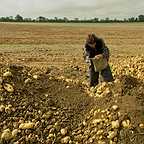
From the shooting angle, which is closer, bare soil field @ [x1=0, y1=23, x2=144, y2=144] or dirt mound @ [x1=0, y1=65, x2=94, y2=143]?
bare soil field @ [x1=0, y1=23, x2=144, y2=144]

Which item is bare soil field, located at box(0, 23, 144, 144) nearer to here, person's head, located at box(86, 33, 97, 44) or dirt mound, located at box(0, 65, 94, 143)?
dirt mound, located at box(0, 65, 94, 143)

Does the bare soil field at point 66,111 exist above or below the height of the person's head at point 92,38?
below

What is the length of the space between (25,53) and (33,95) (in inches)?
416

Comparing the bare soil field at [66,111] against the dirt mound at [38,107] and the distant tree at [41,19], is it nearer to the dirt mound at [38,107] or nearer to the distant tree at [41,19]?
the dirt mound at [38,107]

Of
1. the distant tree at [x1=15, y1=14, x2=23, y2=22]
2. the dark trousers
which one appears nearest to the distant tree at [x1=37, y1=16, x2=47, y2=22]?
the distant tree at [x1=15, y1=14, x2=23, y2=22]

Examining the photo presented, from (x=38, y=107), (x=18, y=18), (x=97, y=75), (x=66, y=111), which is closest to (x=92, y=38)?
(x=97, y=75)

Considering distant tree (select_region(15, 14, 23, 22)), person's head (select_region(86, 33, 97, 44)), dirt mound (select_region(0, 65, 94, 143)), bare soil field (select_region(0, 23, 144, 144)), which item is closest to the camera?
bare soil field (select_region(0, 23, 144, 144))

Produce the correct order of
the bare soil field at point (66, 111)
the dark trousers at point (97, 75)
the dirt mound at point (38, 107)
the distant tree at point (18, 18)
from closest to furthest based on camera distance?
the bare soil field at point (66, 111), the dirt mound at point (38, 107), the dark trousers at point (97, 75), the distant tree at point (18, 18)

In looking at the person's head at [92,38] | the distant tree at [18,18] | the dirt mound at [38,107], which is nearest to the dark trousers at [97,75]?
the person's head at [92,38]

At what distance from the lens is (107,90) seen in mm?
7984

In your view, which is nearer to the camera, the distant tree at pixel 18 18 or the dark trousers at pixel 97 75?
the dark trousers at pixel 97 75

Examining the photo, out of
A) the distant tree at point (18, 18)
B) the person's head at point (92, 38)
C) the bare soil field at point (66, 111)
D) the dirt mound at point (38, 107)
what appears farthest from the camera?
the distant tree at point (18, 18)

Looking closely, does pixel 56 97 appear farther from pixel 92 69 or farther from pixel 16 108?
pixel 92 69

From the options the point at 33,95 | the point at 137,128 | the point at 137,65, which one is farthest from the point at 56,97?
the point at 137,65
